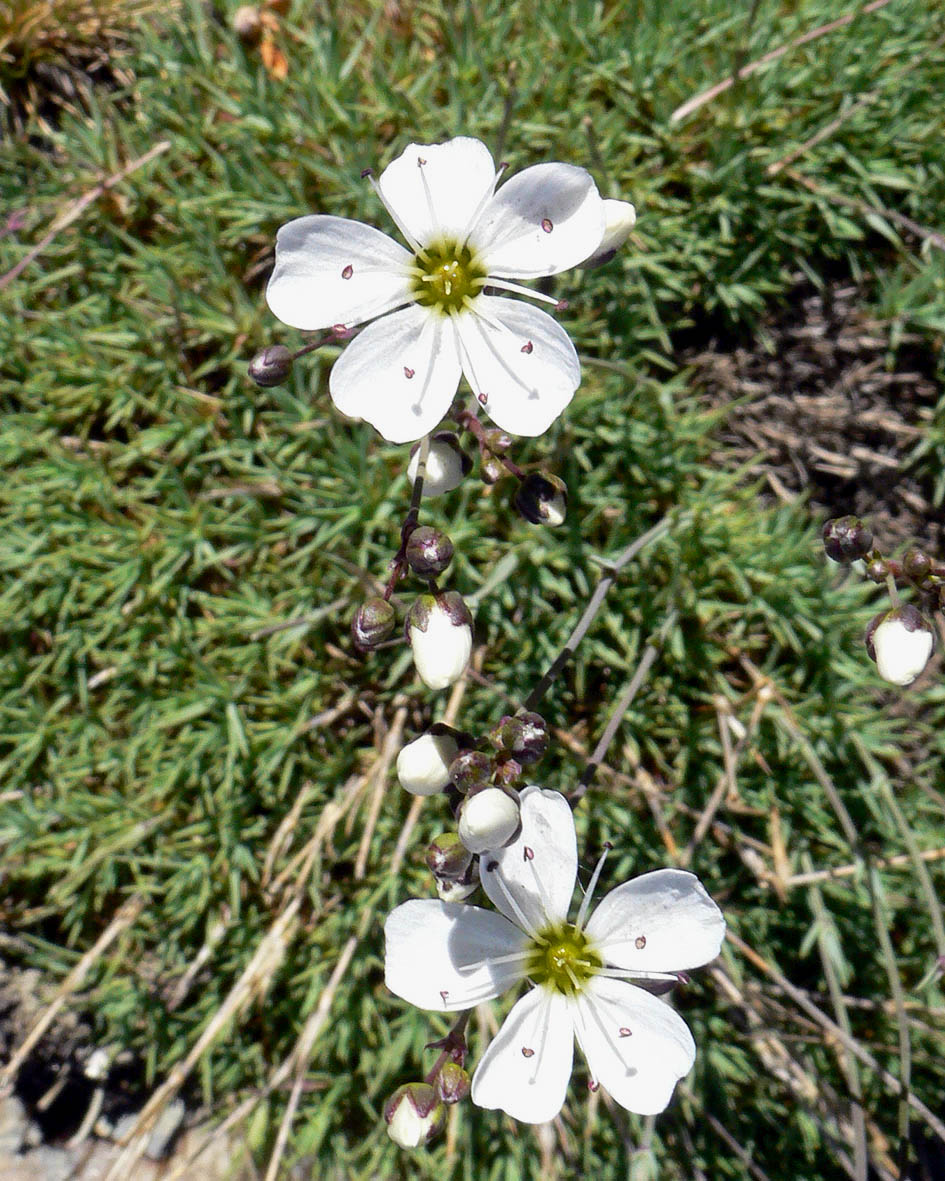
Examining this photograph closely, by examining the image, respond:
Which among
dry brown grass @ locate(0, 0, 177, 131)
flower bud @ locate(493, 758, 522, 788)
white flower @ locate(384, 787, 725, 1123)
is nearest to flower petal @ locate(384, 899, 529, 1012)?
white flower @ locate(384, 787, 725, 1123)

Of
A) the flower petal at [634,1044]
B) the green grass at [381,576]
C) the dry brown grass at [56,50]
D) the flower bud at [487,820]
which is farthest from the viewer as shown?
the dry brown grass at [56,50]

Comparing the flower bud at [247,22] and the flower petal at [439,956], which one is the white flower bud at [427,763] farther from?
the flower bud at [247,22]

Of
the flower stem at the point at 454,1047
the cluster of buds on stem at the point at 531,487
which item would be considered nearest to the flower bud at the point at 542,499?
the cluster of buds on stem at the point at 531,487

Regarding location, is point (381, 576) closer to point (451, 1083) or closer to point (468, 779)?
point (468, 779)

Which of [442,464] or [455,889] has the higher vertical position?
[442,464]

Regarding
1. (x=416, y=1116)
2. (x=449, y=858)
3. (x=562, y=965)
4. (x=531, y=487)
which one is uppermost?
(x=531, y=487)

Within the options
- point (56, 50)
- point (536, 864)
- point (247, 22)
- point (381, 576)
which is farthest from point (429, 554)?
point (56, 50)
